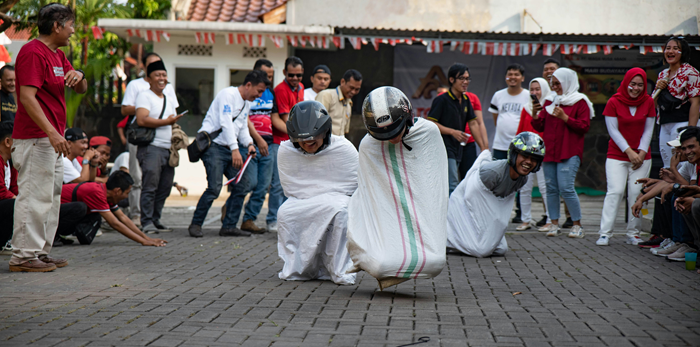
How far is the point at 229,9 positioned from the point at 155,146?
6.68 meters

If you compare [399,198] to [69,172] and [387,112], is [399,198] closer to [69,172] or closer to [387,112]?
[387,112]

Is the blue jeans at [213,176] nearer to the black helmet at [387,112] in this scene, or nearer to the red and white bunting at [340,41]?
the black helmet at [387,112]

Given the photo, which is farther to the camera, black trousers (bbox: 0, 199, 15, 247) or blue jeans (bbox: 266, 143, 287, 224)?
blue jeans (bbox: 266, 143, 287, 224)

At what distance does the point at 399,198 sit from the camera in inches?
183

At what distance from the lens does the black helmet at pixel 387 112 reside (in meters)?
4.38

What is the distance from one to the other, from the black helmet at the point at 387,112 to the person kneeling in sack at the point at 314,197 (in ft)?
2.91

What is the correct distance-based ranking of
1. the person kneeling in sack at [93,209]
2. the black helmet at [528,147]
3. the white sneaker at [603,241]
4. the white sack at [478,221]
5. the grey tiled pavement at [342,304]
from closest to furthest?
1. the grey tiled pavement at [342,304]
2. the black helmet at [528,147]
3. the white sack at [478,221]
4. the person kneeling in sack at [93,209]
5. the white sneaker at [603,241]

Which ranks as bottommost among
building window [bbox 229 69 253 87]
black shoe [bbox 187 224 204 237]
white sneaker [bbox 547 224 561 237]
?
black shoe [bbox 187 224 204 237]

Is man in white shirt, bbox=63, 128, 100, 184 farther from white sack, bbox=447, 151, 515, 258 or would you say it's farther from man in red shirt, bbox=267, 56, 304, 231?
white sack, bbox=447, 151, 515, 258

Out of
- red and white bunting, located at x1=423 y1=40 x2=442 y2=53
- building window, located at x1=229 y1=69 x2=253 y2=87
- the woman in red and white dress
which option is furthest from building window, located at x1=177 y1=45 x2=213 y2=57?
the woman in red and white dress

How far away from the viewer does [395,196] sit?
466 cm

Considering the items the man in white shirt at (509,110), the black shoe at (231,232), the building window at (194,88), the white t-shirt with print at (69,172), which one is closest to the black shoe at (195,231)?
the black shoe at (231,232)

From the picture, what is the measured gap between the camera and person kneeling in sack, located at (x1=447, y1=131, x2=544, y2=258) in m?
6.62

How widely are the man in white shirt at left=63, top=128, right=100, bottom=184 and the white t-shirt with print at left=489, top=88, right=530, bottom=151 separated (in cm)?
522
